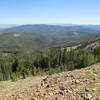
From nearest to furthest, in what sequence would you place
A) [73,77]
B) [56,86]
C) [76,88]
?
[76,88] < [56,86] < [73,77]

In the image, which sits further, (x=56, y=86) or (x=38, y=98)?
(x=56, y=86)

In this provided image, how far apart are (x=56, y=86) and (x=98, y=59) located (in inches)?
3475

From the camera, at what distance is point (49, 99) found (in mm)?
14883

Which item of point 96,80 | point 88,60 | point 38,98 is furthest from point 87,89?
point 88,60

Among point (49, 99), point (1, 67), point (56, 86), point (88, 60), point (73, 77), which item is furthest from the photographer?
point (1, 67)

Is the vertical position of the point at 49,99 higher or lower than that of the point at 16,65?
higher

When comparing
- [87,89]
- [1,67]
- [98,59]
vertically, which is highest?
[87,89]

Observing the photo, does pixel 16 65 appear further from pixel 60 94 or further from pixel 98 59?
pixel 60 94

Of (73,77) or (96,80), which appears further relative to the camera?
(73,77)

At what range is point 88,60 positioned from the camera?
94812 mm

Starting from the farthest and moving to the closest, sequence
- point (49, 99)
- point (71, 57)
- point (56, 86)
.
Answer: point (71, 57)
point (56, 86)
point (49, 99)

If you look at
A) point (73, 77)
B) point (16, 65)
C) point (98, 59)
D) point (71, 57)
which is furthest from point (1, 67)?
point (73, 77)

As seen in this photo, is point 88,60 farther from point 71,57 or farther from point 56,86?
point 56,86

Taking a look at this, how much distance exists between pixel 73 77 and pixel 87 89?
4.30m
